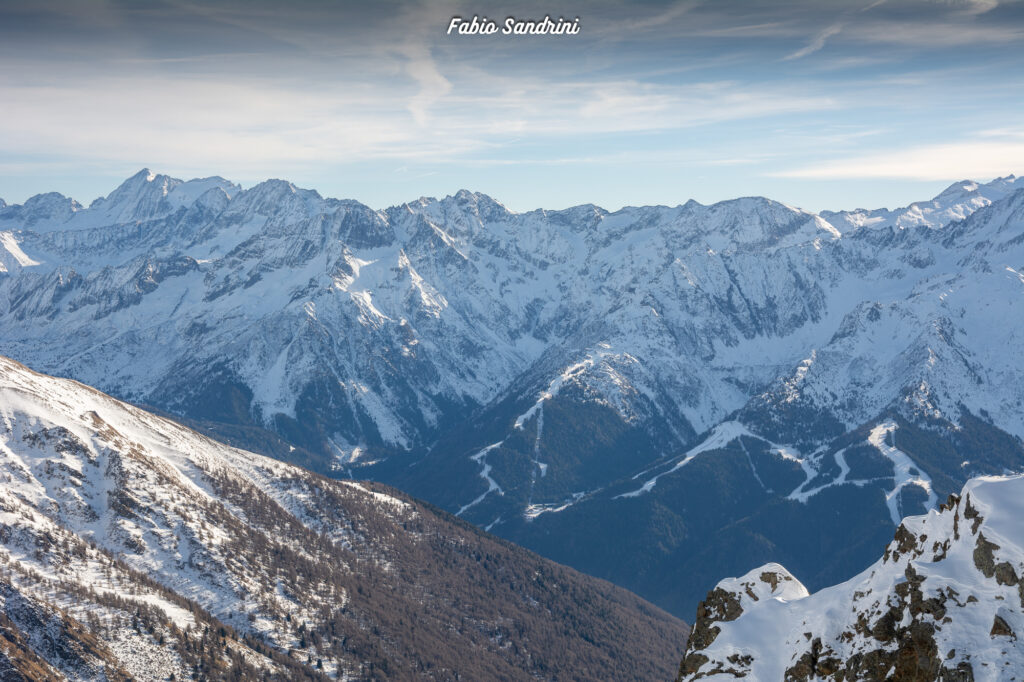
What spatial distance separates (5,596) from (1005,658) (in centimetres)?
19601

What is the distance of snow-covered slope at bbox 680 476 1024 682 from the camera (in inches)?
2729

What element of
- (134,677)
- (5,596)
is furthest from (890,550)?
(5,596)

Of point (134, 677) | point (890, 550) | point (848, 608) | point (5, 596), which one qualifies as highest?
point (890, 550)

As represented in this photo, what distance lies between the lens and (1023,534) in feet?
240

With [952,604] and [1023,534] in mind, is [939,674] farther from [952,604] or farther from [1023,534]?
[1023,534]

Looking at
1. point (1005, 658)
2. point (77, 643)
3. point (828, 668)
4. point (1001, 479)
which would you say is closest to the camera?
point (1005, 658)

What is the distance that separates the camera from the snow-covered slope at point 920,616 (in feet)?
227

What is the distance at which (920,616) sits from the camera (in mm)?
75188

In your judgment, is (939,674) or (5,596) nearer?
(939,674)

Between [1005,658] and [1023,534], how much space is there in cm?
1087

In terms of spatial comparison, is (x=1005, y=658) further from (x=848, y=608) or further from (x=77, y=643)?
(x=77, y=643)

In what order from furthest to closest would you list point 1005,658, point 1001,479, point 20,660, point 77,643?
point 77,643 < point 20,660 < point 1001,479 < point 1005,658

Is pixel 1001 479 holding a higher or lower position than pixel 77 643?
higher

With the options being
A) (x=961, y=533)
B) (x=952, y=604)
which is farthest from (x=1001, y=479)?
(x=952, y=604)
